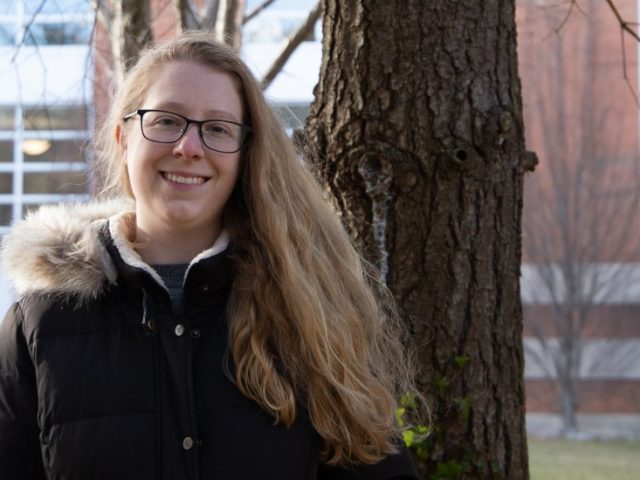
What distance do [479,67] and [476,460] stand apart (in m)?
1.35

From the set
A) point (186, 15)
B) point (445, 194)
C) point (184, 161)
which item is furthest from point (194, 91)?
point (186, 15)

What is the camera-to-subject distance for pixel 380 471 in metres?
2.57

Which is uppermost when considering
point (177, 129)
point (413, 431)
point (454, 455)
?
point (177, 129)

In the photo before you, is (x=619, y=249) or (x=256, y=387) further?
(x=619, y=249)

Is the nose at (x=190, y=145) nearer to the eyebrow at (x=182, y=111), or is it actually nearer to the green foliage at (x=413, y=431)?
the eyebrow at (x=182, y=111)

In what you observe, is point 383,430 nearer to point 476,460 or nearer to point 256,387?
point 256,387

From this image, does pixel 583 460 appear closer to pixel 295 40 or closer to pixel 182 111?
pixel 295 40

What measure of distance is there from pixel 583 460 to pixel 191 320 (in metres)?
16.7

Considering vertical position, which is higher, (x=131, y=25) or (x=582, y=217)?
(x=131, y=25)

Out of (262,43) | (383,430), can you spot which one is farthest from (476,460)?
(262,43)

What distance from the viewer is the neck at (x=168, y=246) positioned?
2.49m

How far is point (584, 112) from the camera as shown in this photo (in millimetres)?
19906

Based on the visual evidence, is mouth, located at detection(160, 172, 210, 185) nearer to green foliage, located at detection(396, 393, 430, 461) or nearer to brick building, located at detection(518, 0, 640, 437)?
green foliage, located at detection(396, 393, 430, 461)

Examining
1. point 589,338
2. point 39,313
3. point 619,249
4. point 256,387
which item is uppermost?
point 39,313
